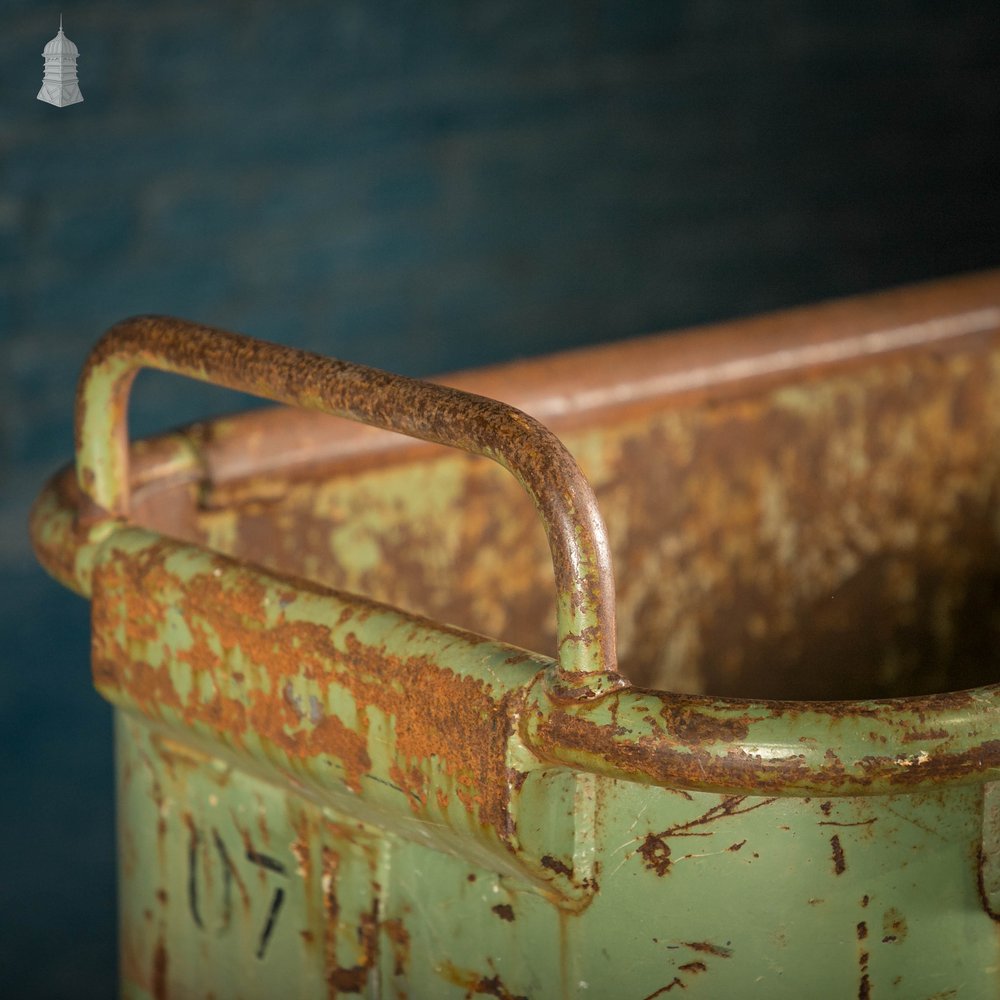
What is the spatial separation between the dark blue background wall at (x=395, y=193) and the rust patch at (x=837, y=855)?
4.64ft

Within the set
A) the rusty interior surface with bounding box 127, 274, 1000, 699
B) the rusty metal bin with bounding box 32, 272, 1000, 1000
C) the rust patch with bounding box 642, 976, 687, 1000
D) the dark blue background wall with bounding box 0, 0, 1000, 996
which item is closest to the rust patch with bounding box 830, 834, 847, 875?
the rusty metal bin with bounding box 32, 272, 1000, 1000

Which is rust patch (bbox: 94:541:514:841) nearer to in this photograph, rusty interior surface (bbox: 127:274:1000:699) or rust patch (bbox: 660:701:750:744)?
rust patch (bbox: 660:701:750:744)

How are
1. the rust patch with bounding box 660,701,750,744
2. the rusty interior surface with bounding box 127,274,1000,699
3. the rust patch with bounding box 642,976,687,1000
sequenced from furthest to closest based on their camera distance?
the rusty interior surface with bounding box 127,274,1000,699
the rust patch with bounding box 642,976,687,1000
the rust patch with bounding box 660,701,750,744

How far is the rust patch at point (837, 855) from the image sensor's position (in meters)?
0.95

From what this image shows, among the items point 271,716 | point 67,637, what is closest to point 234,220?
point 67,637

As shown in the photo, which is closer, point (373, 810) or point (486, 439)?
point (486, 439)

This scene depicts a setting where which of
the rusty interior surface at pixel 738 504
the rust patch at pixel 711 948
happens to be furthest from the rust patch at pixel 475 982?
the rusty interior surface at pixel 738 504

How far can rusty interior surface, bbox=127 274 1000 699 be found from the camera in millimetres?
1569

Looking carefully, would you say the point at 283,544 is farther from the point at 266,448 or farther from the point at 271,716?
the point at 271,716

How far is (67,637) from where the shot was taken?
87.5 inches

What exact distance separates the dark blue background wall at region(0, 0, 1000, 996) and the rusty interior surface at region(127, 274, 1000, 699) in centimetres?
71

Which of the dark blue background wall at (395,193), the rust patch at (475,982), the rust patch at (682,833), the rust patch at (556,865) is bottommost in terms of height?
the rust patch at (475,982)

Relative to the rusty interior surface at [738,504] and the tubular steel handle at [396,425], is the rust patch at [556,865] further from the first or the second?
the rusty interior surface at [738,504]

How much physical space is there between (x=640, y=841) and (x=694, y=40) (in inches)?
78.1
